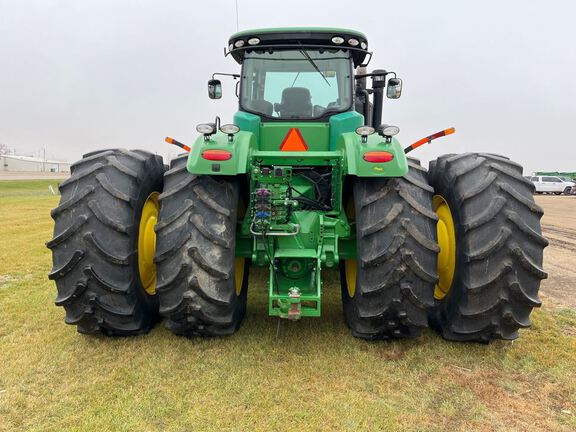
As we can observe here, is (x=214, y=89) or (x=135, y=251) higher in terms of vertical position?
(x=214, y=89)

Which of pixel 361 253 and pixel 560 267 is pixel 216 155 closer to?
pixel 361 253

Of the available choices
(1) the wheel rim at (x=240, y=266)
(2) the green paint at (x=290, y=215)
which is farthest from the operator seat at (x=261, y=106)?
(1) the wheel rim at (x=240, y=266)

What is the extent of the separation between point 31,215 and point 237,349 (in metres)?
11.6

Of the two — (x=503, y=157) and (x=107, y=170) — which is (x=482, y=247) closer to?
(x=503, y=157)

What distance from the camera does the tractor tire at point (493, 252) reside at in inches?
126

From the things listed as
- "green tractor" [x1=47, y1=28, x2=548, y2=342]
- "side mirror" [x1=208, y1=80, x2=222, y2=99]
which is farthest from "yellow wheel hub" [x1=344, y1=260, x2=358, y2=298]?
"side mirror" [x1=208, y1=80, x2=222, y2=99]

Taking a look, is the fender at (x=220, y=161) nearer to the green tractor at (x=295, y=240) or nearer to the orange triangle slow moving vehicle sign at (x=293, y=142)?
the green tractor at (x=295, y=240)

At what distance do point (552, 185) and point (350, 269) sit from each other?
36.0 meters

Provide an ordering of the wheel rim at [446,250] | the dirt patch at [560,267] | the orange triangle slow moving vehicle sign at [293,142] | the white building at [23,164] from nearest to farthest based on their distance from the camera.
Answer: the wheel rim at [446,250] → the orange triangle slow moving vehicle sign at [293,142] → the dirt patch at [560,267] → the white building at [23,164]

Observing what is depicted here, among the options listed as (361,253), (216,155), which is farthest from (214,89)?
(361,253)

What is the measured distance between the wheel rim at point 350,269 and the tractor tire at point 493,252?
0.81 metres

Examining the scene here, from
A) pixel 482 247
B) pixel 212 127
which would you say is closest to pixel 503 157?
pixel 482 247

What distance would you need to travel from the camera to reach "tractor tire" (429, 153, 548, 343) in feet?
10.5

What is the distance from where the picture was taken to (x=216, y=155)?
10.8ft
